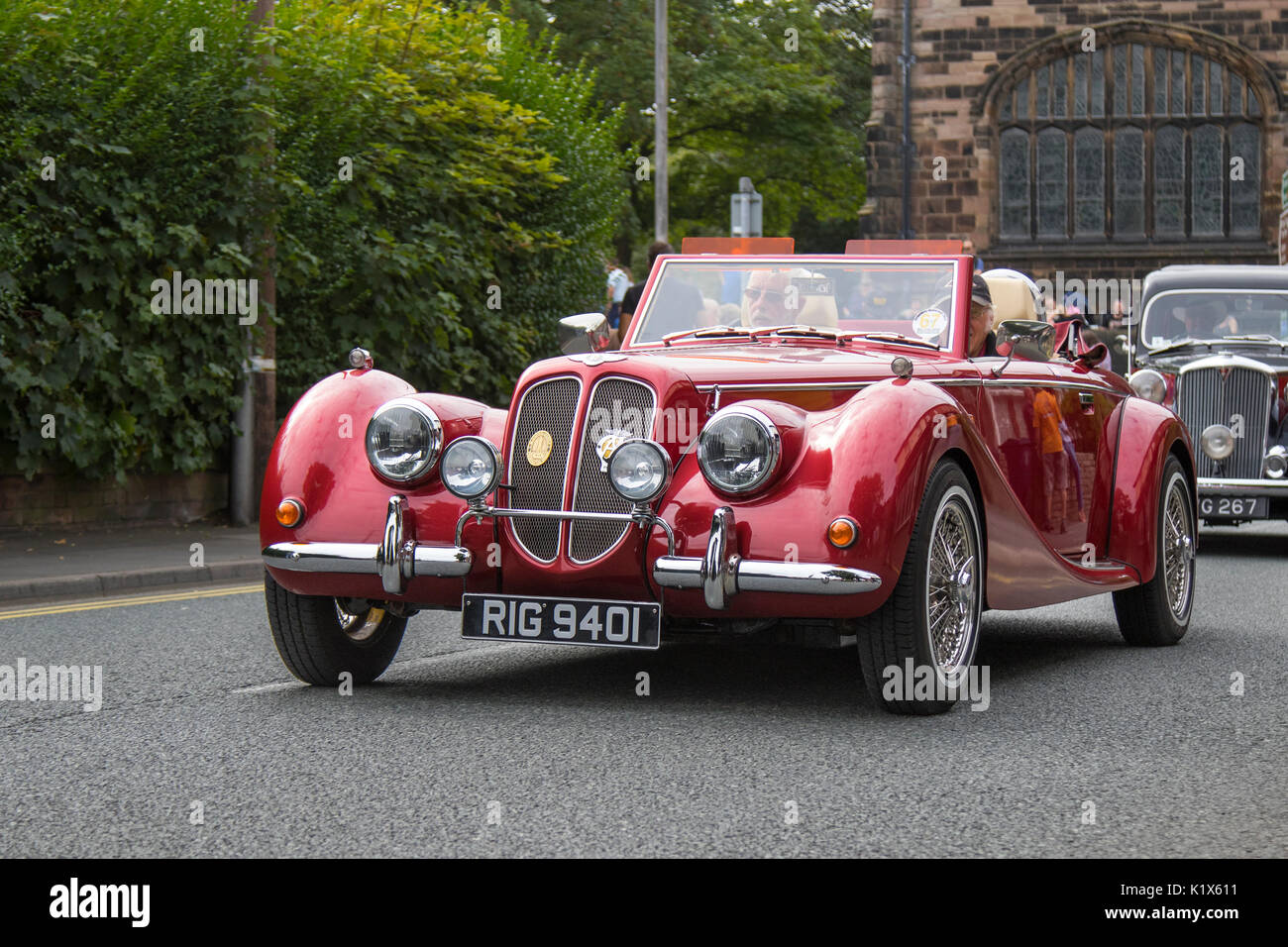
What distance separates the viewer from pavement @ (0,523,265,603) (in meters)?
11.6

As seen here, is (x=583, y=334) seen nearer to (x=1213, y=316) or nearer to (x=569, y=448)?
(x=569, y=448)

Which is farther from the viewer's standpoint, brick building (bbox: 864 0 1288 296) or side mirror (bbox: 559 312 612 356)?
brick building (bbox: 864 0 1288 296)

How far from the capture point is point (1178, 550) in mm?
9172

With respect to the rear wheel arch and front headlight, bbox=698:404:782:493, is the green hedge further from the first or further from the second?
the rear wheel arch

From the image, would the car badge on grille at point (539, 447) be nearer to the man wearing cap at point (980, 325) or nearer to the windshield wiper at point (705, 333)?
the windshield wiper at point (705, 333)

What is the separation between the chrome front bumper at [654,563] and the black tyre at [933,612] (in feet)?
0.84

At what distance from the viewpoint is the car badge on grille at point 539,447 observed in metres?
6.57

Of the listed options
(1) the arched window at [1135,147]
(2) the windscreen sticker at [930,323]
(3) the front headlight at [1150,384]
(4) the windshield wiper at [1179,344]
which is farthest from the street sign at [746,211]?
(2) the windscreen sticker at [930,323]

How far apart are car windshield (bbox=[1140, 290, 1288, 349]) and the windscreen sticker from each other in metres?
8.17

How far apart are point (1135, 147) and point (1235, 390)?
21511 millimetres

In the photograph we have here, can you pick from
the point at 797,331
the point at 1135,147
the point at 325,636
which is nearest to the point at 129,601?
the point at 325,636

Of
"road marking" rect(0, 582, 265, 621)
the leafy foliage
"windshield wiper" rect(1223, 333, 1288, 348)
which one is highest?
the leafy foliage

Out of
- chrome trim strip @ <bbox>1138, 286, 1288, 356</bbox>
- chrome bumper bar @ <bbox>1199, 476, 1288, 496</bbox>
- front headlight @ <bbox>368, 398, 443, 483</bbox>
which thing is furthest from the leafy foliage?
front headlight @ <bbox>368, 398, 443, 483</bbox>
